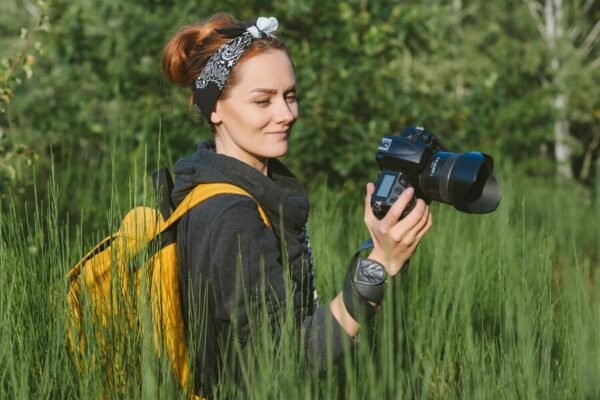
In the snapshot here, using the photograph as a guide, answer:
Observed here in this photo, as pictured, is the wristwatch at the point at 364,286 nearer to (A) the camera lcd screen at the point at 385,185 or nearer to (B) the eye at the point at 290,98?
(A) the camera lcd screen at the point at 385,185

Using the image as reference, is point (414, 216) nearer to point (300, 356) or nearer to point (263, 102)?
point (300, 356)

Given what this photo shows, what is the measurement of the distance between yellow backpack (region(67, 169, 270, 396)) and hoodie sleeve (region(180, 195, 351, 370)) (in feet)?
0.24

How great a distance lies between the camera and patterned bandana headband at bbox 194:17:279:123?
207 cm

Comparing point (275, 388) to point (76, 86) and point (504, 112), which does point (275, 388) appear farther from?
point (504, 112)

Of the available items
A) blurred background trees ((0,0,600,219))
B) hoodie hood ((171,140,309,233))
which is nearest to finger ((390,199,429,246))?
hoodie hood ((171,140,309,233))

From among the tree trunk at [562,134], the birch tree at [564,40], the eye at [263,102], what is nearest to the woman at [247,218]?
the eye at [263,102]

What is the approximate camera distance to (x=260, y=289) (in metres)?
1.79

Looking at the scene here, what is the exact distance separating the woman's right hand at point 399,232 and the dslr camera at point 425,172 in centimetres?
4

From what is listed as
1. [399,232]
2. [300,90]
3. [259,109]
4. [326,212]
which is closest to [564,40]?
[300,90]

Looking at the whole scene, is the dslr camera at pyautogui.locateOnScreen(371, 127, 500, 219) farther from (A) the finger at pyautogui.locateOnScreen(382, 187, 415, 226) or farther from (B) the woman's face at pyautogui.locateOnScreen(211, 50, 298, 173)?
(B) the woman's face at pyautogui.locateOnScreen(211, 50, 298, 173)

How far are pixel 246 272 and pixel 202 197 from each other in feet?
0.65

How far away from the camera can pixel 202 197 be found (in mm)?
1889

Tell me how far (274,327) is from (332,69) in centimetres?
405

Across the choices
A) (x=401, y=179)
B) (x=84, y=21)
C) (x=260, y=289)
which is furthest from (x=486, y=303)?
(x=84, y=21)
